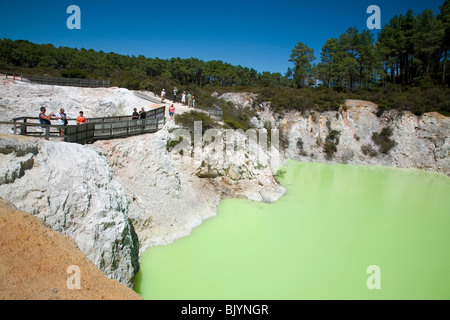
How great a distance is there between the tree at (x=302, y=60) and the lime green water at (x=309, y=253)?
4839cm

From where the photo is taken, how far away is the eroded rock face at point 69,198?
28.5ft

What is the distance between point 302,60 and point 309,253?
6095 cm

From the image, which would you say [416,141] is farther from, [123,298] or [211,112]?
[123,298]

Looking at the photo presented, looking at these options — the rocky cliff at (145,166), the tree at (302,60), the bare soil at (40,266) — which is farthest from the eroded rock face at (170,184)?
the tree at (302,60)

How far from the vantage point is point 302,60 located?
2539 inches

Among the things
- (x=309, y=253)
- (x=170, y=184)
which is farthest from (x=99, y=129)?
(x=309, y=253)

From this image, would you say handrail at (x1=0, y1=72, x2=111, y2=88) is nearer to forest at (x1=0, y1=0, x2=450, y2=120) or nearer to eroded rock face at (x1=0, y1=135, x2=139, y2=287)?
forest at (x1=0, y1=0, x2=450, y2=120)

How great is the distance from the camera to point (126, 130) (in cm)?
1608

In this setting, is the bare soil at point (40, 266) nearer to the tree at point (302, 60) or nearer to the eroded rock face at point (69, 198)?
the eroded rock face at point (69, 198)

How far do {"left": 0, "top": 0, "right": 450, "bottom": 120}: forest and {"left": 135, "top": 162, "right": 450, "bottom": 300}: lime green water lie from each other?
19803mm

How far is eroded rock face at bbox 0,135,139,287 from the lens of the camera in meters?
8.70

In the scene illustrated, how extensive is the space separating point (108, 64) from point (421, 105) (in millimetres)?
62017

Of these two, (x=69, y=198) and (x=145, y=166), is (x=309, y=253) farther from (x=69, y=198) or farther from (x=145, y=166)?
(x=69, y=198)
